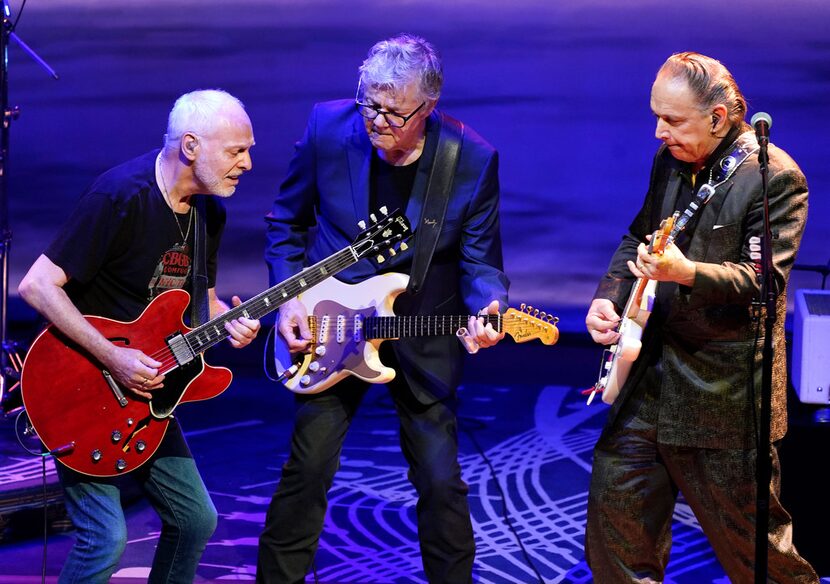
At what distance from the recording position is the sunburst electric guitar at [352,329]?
3.75 metres

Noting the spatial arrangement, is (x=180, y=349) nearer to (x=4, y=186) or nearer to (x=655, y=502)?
(x=655, y=502)

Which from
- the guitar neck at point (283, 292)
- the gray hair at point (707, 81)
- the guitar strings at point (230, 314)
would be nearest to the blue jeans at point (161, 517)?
the guitar strings at point (230, 314)

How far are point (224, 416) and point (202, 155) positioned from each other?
12.9ft

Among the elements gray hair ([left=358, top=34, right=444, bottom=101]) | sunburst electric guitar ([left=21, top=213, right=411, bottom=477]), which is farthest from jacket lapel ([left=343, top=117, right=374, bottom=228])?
gray hair ([left=358, top=34, right=444, bottom=101])

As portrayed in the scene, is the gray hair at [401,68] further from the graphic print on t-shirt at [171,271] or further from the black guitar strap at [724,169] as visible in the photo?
the black guitar strap at [724,169]

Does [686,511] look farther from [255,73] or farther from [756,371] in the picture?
[255,73]

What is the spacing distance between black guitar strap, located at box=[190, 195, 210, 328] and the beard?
121mm

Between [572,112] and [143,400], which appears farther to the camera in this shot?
[572,112]

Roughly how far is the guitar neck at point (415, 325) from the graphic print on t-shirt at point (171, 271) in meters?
0.68

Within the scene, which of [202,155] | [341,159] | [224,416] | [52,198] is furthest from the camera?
[52,198]

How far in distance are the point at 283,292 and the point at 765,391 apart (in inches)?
66.7

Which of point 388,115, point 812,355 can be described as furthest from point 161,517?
point 812,355

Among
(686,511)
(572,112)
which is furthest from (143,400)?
(572,112)

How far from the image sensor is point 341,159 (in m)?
3.92
